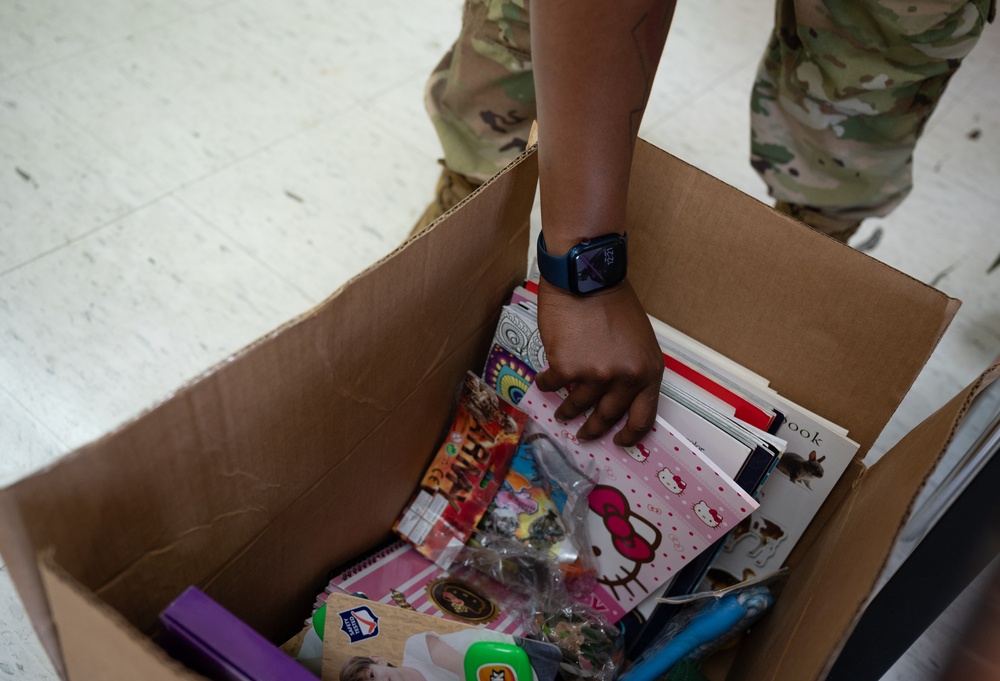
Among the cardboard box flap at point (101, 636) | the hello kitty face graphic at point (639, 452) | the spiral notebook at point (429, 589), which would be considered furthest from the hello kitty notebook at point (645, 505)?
the cardboard box flap at point (101, 636)

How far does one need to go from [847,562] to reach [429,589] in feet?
1.41

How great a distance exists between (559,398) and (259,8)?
1516mm

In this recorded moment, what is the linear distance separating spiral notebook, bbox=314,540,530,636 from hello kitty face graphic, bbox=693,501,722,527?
22 centimetres

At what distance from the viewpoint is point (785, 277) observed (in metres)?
0.76

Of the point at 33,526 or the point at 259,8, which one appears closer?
the point at 33,526

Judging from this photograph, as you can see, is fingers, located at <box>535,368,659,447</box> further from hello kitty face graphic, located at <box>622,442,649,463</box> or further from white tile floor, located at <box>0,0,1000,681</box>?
white tile floor, located at <box>0,0,1000,681</box>

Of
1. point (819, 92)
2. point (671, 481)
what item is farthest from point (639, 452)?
point (819, 92)

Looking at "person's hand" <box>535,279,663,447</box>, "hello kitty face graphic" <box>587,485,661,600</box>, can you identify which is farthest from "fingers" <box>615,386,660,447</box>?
"hello kitty face graphic" <box>587,485,661,600</box>

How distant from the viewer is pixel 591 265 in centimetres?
70

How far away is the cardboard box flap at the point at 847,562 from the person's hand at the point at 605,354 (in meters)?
0.19

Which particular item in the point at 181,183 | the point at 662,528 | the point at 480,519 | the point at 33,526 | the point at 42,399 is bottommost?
the point at 42,399

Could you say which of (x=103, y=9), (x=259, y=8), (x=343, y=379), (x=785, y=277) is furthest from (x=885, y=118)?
(x=103, y=9)

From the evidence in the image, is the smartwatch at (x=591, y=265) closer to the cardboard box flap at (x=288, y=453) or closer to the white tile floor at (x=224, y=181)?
the cardboard box flap at (x=288, y=453)

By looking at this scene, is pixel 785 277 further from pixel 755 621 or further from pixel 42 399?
pixel 42 399
